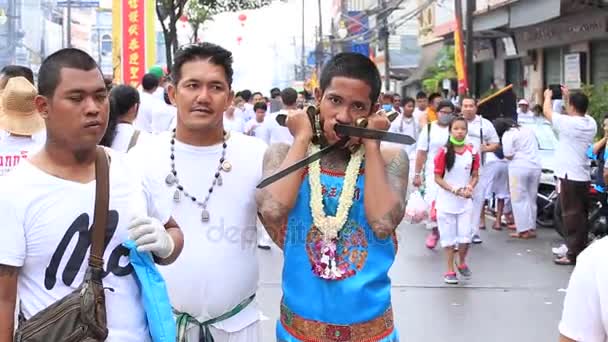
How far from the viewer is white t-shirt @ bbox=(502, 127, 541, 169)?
448 inches

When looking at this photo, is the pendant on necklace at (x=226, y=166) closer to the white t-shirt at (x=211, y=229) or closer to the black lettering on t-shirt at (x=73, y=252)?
the white t-shirt at (x=211, y=229)

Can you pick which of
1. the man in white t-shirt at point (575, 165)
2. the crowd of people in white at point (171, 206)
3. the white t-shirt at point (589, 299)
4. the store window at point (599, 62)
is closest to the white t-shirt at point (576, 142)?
the man in white t-shirt at point (575, 165)

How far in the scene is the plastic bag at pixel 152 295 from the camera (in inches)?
113

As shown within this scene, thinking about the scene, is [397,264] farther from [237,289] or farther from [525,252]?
[237,289]

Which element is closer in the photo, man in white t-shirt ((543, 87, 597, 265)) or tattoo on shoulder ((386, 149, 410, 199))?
tattoo on shoulder ((386, 149, 410, 199))

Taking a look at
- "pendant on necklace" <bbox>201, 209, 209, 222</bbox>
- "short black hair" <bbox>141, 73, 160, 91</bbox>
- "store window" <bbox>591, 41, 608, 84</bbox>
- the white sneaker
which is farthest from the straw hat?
"store window" <bbox>591, 41, 608, 84</bbox>

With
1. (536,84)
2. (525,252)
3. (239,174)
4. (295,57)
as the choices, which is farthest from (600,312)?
(295,57)

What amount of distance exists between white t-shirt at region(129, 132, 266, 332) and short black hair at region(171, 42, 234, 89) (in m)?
0.28

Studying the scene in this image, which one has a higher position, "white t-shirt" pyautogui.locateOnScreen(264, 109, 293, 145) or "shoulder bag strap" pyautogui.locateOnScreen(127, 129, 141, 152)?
"white t-shirt" pyautogui.locateOnScreen(264, 109, 293, 145)

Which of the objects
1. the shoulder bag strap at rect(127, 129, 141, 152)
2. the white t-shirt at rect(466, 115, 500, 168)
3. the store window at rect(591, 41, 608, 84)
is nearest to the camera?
the shoulder bag strap at rect(127, 129, 141, 152)

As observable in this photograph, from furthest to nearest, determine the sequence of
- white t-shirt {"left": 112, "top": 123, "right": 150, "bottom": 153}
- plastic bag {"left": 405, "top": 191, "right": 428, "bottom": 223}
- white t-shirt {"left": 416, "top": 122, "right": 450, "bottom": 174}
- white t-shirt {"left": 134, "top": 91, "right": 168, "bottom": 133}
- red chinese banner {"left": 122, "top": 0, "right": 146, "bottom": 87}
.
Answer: red chinese banner {"left": 122, "top": 0, "right": 146, "bottom": 87}
white t-shirt {"left": 416, "top": 122, "right": 450, "bottom": 174}
white t-shirt {"left": 134, "top": 91, "right": 168, "bottom": 133}
white t-shirt {"left": 112, "top": 123, "right": 150, "bottom": 153}
plastic bag {"left": 405, "top": 191, "right": 428, "bottom": 223}

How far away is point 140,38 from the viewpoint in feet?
50.3

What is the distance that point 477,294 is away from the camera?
27.1ft

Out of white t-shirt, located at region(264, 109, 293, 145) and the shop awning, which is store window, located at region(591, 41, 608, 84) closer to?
white t-shirt, located at region(264, 109, 293, 145)
